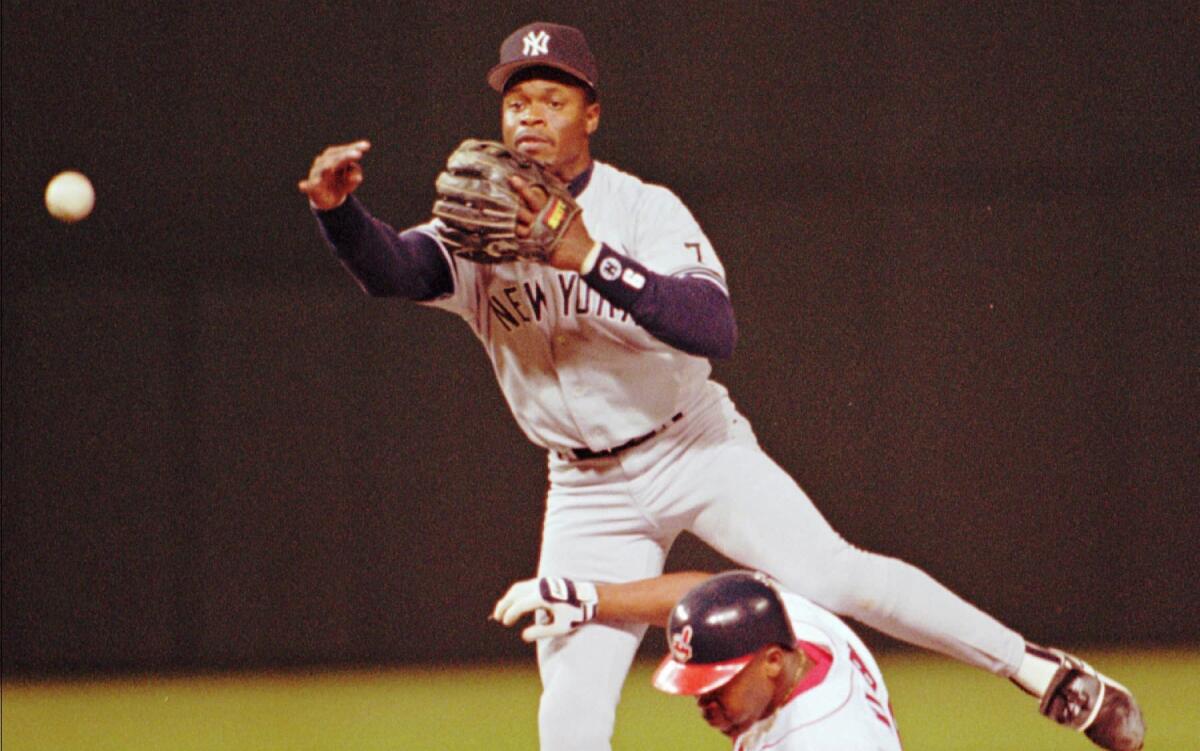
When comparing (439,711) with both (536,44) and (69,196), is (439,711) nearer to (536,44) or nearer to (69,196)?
(69,196)

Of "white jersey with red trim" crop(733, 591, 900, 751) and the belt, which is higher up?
the belt

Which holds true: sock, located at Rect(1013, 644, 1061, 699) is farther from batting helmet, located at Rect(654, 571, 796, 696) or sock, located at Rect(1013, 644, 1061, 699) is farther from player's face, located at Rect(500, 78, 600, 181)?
player's face, located at Rect(500, 78, 600, 181)

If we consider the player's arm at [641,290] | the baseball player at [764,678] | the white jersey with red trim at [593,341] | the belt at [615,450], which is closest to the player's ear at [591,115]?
the white jersey with red trim at [593,341]

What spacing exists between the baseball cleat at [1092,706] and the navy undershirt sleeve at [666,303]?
1.11 meters

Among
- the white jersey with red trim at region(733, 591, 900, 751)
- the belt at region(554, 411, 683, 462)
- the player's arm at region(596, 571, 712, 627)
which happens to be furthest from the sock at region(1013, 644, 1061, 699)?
the white jersey with red trim at region(733, 591, 900, 751)

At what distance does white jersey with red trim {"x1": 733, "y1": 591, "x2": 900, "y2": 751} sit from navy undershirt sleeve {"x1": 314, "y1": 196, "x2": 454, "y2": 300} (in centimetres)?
139

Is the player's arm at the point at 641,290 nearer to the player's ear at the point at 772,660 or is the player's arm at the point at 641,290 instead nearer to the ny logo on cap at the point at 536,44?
the ny logo on cap at the point at 536,44

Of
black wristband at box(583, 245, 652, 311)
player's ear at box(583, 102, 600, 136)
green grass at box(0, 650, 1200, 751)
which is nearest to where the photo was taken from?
black wristband at box(583, 245, 652, 311)

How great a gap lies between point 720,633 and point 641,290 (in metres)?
0.98

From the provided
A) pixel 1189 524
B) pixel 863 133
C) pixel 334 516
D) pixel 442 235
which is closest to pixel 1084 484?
pixel 1189 524

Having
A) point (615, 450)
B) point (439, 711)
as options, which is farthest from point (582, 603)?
point (439, 711)

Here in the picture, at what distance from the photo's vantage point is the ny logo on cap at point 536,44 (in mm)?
A: 3572

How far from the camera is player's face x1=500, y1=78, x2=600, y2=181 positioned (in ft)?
11.9

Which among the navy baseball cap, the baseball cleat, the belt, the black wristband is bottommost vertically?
the baseball cleat
